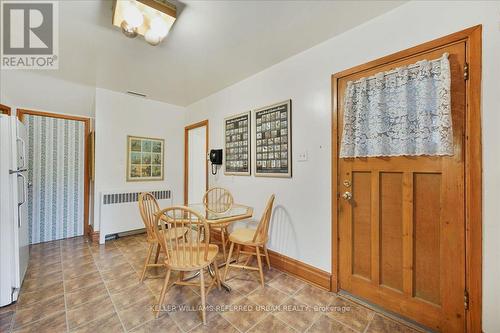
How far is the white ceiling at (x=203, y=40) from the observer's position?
164cm

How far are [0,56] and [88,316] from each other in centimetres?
270

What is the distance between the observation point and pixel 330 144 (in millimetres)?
2031

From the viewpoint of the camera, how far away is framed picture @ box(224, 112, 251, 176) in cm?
290

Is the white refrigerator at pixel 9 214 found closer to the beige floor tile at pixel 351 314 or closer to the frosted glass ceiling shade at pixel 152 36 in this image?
the frosted glass ceiling shade at pixel 152 36

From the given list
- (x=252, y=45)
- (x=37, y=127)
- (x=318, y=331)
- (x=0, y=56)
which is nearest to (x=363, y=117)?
(x=252, y=45)

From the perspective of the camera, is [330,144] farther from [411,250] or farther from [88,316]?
[88,316]

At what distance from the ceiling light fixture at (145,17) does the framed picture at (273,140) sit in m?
1.33

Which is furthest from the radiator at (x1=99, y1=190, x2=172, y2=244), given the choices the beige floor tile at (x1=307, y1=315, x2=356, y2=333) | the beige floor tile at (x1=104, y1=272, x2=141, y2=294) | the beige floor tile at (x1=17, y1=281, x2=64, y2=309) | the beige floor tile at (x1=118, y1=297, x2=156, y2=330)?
the beige floor tile at (x1=307, y1=315, x2=356, y2=333)

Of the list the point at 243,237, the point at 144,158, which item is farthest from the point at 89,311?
the point at 144,158

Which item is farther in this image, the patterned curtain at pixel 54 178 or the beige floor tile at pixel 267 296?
the patterned curtain at pixel 54 178

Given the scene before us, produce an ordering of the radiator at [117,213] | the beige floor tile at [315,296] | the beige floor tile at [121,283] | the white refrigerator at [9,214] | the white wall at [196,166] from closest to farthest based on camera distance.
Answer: the white refrigerator at [9,214]
the beige floor tile at [315,296]
the beige floor tile at [121,283]
the radiator at [117,213]
the white wall at [196,166]

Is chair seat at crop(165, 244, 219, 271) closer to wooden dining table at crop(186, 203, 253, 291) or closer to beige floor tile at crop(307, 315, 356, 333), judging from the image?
wooden dining table at crop(186, 203, 253, 291)

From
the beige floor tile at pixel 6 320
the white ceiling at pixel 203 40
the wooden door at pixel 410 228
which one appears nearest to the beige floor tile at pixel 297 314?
the wooden door at pixel 410 228

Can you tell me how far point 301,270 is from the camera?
7.32 feet
